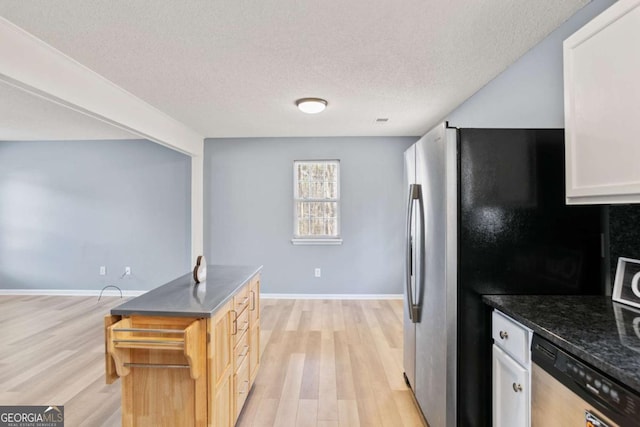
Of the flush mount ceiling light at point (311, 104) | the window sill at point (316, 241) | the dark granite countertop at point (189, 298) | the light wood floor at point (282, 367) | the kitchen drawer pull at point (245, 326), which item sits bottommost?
the light wood floor at point (282, 367)

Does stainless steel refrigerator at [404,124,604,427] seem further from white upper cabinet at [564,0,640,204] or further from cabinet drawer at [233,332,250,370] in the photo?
cabinet drawer at [233,332,250,370]

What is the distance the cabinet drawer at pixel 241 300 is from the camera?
1.92 metres

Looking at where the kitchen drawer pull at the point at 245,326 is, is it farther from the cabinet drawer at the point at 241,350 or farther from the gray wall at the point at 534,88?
the gray wall at the point at 534,88

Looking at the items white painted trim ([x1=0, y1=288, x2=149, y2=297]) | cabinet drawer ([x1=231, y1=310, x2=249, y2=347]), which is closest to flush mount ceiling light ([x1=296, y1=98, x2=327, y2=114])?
cabinet drawer ([x1=231, y1=310, x2=249, y2=347])

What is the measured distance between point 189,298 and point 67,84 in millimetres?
2050

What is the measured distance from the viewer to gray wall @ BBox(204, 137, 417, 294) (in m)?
4.83

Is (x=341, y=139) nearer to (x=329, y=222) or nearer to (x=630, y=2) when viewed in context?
(x=329, y=222)

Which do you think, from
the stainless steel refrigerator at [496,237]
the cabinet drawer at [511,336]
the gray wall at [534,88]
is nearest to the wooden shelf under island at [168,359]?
the stainless steel refrigerator at [496,237]

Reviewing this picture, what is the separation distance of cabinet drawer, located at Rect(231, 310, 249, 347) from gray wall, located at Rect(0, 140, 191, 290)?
10.4 ft

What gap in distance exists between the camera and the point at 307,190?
490cm

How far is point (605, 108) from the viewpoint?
1219 mm

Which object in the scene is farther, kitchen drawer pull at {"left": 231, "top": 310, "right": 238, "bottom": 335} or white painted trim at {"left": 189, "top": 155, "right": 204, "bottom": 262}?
white painted trim at {"left": 189, "top": 155, "right": 204, "bottom": 262}

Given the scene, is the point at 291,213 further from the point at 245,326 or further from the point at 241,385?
the point at 241,385

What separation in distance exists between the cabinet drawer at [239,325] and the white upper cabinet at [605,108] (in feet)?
6.07
